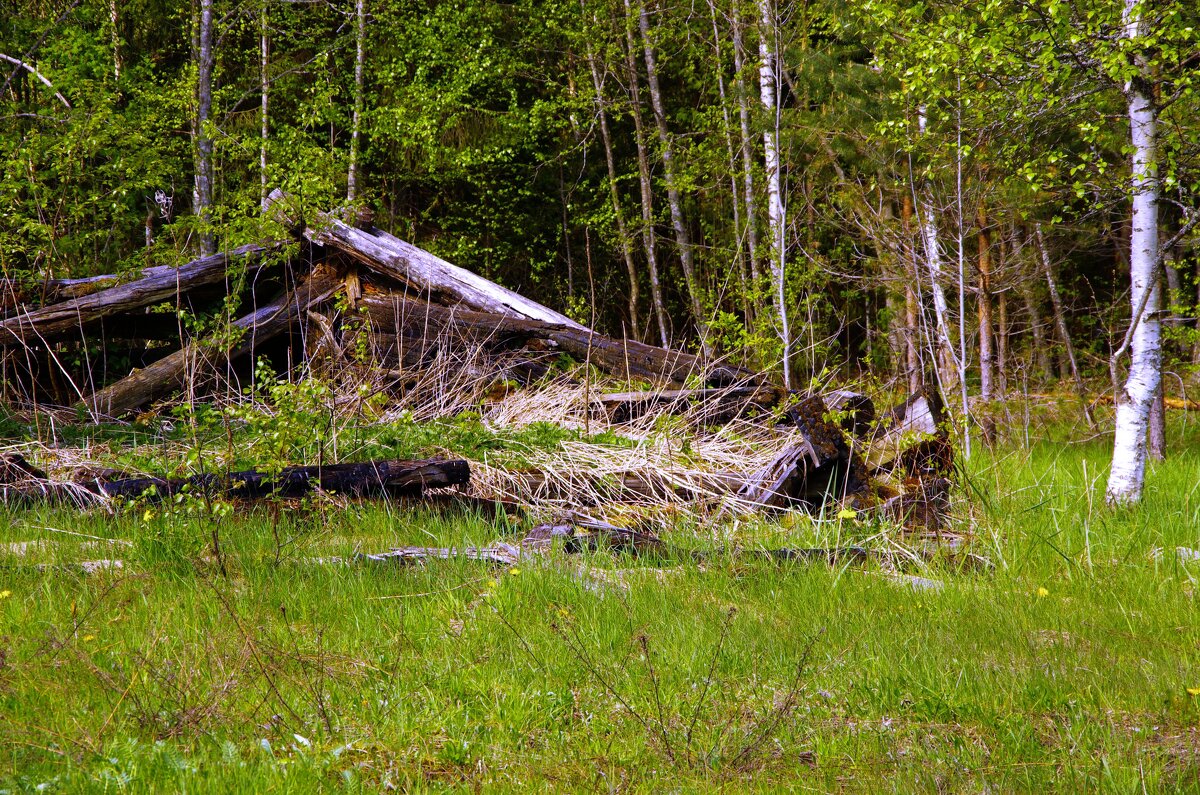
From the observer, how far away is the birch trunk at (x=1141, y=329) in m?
5.22

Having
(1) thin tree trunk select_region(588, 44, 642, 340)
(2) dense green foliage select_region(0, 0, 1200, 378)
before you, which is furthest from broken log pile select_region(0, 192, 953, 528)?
(1) thin tree trunk select_region(588, 44, 642, 340)

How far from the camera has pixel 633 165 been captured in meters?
18.5

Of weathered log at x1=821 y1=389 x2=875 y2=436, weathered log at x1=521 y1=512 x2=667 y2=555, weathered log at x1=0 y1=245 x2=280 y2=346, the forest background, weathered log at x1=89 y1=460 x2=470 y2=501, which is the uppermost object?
the forest background

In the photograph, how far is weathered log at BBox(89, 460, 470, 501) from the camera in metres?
5.01

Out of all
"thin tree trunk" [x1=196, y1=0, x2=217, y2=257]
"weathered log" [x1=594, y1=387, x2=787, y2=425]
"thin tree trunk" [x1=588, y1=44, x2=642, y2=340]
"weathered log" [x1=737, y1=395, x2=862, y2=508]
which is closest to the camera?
"weathered log" [x1=737, y1=395, x2=862, y2=508]

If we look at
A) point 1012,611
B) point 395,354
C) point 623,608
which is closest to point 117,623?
point 623,608

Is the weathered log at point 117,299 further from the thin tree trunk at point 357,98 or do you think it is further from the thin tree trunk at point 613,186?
the thin tree trunk at point 613,186

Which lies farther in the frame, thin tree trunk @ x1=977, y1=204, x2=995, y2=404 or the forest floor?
thin tree trunk @ x1=977, y1=204, x2=995, y2=404

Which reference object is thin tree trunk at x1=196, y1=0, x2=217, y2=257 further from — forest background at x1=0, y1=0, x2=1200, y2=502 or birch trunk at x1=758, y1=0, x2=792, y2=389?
birch trunk at x1=758, y1=0, x2=792, y2=389

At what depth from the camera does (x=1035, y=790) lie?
2.26 meters

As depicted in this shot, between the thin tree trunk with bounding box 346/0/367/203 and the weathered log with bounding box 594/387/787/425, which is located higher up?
the thin tree trunk with bounding box 346/0/367/203

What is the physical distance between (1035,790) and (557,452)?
14.0 ft

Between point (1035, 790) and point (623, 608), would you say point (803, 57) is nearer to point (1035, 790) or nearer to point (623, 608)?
point (623, 608)

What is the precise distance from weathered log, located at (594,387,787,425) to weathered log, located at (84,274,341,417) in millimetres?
3204
